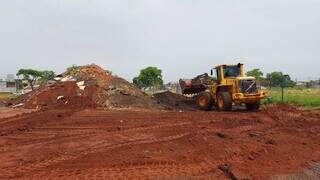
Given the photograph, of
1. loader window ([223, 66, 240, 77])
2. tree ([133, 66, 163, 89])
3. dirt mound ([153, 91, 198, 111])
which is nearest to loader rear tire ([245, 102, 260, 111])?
loader window ([223, 66, 240, 77])

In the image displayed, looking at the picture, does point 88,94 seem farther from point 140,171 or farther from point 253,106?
point 140,171

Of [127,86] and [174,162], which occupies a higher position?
[127,86]

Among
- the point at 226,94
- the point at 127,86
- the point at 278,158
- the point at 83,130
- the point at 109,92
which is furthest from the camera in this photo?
the point at 127,86

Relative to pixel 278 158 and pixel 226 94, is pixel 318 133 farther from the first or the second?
pixel 226 94

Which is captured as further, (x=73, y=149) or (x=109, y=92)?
(x=109, y=92)

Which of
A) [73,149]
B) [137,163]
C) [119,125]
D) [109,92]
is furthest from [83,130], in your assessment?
[109,92]

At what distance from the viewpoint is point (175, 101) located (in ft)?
104

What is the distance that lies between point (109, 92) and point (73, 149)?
16812 millimetres

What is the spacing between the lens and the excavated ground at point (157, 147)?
11.4m

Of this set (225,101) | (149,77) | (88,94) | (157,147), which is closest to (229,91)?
(225,101)

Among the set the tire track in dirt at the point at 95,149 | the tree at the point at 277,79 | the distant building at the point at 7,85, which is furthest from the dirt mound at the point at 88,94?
the tree at the point at 277,79

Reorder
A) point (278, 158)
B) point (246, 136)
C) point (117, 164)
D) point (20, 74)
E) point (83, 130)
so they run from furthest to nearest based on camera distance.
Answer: point (20, 74) < point (83, 130) < point (246, 136) < point (278, 158) < point (117, 164)

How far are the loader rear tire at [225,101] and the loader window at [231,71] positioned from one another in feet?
3.41

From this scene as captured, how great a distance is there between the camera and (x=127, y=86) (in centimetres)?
3269
